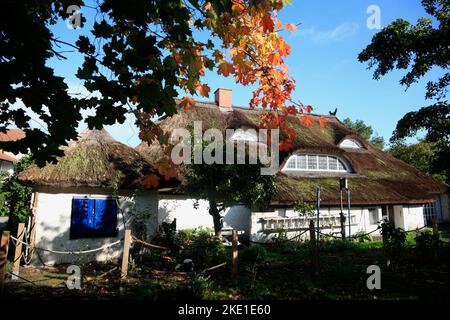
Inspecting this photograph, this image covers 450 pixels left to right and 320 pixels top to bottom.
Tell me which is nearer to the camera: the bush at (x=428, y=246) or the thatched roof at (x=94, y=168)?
the bush at (x=428, y=246)

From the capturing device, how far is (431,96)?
32.7 ft

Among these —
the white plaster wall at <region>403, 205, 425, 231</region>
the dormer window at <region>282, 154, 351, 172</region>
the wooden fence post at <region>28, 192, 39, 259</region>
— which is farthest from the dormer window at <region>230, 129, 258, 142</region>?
the wooden fence post at <region>28, 192, 39, 259</region>

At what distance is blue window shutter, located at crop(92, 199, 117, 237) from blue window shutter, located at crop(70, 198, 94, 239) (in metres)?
0.18

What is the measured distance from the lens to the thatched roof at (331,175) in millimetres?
14375

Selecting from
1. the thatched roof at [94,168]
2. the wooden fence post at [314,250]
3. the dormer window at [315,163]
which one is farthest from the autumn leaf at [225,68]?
the dormer window at [315,163]

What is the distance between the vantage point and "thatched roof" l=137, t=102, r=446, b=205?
1438cm

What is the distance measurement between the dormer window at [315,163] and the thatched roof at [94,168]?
8370 mm

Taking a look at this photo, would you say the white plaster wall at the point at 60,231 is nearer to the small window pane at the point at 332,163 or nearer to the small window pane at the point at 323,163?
the small window pane at the point at 323,163

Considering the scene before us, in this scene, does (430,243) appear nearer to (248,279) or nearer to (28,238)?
(248,279)

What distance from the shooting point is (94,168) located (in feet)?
32.6

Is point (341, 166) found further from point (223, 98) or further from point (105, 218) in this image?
point (105, 218)

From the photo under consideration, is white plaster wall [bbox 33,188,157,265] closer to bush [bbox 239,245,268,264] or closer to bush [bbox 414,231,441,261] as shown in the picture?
bush [bbox 239,245,268,264]

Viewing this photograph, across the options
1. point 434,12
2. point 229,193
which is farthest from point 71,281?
point 434,12
